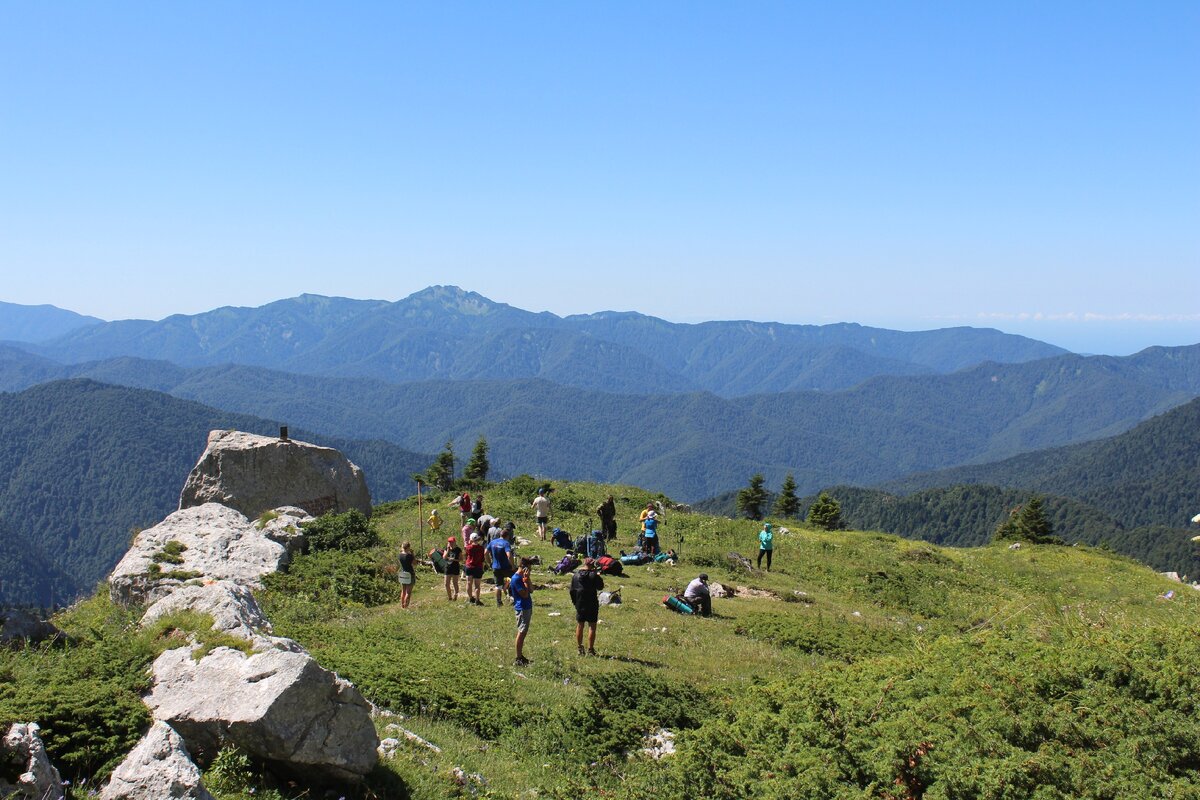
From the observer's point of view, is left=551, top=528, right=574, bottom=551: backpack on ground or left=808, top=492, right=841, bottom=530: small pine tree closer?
left=551, top=528, right=574, bottom=551: backpack on ground

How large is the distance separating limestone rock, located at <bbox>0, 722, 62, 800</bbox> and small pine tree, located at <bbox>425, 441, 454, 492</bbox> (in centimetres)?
3310

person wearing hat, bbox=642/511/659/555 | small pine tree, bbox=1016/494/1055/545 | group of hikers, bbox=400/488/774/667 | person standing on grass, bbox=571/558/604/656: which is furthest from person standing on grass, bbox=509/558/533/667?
small pine tree, bbox=1016/494/1055/545

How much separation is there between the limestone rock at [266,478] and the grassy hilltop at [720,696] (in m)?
8.47

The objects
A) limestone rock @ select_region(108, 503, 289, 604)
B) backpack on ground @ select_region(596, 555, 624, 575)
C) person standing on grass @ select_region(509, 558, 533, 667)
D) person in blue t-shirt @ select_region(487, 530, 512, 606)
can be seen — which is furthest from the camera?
backpack on ground @ select_region(596, 555, 624, 575)

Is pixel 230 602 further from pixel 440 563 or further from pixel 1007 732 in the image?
pixel 440 563

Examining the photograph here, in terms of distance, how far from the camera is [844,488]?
186m

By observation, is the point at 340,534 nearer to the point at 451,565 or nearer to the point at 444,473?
the point at 451,565

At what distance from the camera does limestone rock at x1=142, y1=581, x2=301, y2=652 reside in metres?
8.69

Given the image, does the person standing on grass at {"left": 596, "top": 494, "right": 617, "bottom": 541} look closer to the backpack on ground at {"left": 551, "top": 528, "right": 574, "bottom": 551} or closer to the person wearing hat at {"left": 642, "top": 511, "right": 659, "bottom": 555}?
the backpack on ground at {"left": 551, "top": 528, "right": 574, "bottom": 551}

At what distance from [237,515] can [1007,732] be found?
20.8 metres

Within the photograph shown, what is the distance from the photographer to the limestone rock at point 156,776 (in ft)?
20.8

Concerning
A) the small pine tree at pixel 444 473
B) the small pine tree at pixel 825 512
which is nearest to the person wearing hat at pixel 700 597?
the small pine tree at pixel 444 473

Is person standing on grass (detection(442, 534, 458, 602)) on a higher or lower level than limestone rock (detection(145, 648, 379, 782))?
lower

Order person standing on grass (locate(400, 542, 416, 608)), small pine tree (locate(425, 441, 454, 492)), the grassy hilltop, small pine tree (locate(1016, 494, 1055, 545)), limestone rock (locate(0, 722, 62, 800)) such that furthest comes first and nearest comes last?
1. small pine tree (locate(1016, 494, 1055, 545))
2. small pine tree (locate(425, 441, 454, 492))
3. person standing on grass (locate(400, 542, 416, 608))
4. the grassy hilltop
5. limestone rock (locate(0, 722, 62, 800))
